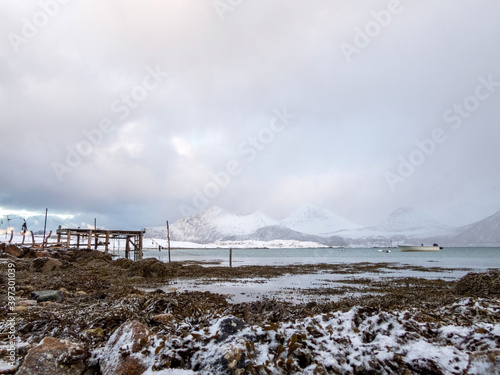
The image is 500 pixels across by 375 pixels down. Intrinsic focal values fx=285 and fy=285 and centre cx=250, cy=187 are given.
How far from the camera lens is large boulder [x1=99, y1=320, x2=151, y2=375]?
12.5 ft

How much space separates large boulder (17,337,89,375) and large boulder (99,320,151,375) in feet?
0.97

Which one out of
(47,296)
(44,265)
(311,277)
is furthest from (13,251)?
(311,277)

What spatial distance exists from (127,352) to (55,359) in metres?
0.95

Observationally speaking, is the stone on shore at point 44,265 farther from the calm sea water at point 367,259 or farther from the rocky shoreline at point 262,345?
the calm sea water at point 367,259

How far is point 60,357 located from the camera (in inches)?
156

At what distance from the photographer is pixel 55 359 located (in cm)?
392

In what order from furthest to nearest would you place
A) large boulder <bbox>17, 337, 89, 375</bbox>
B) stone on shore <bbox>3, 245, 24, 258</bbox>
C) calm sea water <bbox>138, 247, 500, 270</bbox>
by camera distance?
calm sea water <bbox>138, 247, 500, 270</bbox> < stone on shore <bbox>3, 245, 24, 258</bbox> < large boulder <bbox>17, 337, 89, 375</bbox>

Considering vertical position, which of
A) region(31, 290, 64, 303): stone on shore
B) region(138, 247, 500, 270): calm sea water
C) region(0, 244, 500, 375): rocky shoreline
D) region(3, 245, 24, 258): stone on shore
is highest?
region(3, 245, 24, 258): stone on shore

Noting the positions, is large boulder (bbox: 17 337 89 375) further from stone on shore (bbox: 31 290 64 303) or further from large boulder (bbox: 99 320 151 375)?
stone on shore (bbox: 31 290 64 303)

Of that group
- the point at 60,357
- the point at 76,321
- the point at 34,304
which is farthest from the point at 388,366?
the point at 34,304

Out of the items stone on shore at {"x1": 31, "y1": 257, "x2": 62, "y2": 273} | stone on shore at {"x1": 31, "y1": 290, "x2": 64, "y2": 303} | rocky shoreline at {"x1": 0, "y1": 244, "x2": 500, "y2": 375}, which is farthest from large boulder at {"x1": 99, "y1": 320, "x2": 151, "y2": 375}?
stone on shore at {"x1": 31, "y1": 257, "x2": 62, "y2": 273}

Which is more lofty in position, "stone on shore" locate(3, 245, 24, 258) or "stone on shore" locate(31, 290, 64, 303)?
"stone on shore" locate(3, 245, 24, 258)

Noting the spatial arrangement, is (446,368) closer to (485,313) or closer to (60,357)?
(485,313)

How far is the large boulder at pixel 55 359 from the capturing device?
3.73 metres
